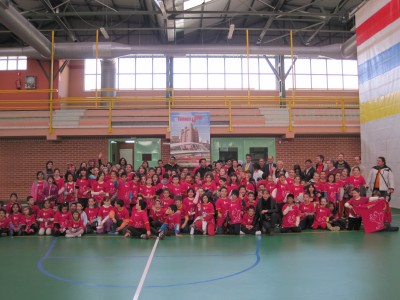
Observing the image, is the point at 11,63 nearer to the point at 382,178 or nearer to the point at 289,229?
the point at 289,229

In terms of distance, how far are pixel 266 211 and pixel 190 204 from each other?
6.84ft

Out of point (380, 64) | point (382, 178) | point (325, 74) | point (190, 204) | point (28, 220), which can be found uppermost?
point (325, 74)

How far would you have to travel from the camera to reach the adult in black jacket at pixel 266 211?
933cm

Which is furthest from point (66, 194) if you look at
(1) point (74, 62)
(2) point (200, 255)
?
(1) point (74, 62)

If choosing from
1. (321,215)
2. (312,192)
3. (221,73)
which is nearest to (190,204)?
(312,192)

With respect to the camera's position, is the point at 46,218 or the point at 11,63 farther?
the point at 11,63

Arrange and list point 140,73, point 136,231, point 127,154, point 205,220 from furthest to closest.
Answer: point 140,73, point 127,154, point 205,220, point 136,231

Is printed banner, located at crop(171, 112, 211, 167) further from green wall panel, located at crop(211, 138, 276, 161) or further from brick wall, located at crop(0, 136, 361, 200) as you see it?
green wall panel, located at crop(211, 138, 276, 161)

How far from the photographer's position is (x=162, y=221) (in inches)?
374

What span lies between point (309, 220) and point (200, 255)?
Result: 421cm

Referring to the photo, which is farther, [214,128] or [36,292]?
[214,128]

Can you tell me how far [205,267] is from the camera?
616 centimetres

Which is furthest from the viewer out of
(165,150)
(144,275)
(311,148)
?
(311,148)

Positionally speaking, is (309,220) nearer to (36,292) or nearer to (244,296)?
(244,296)
